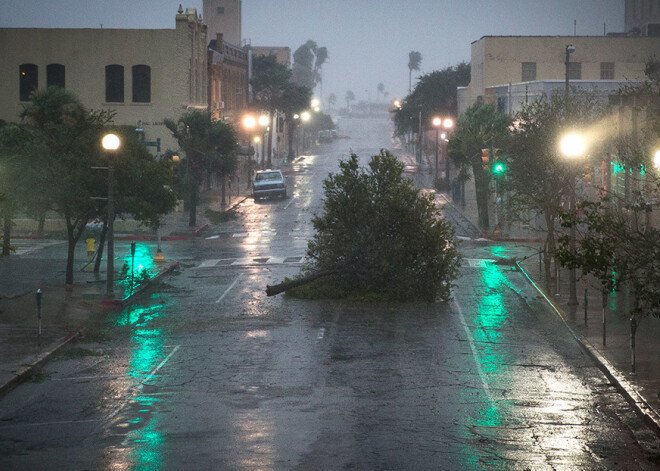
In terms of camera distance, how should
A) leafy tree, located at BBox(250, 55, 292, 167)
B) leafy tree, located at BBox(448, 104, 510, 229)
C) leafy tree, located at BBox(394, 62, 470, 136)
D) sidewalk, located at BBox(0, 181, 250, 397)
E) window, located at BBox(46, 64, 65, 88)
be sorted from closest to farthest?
1. sidewalk, located at BBox(0, 181, 250, 397)
2. leafy tree, located at BBox(448, 104, 510, 229)
3. window, located at BBox(46, 64, 65, 88)
4. leafy tree, located at BBox(250, 55, 292, 167)
5. leafy tree, located at BBox(394, 62, 470, 136)

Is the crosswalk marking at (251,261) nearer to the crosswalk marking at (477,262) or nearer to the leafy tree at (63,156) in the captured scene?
the leafy tree at (63,156)

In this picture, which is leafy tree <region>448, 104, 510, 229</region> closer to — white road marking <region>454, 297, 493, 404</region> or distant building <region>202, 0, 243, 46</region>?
white road marking <region>454, 297, 493, 404</region>

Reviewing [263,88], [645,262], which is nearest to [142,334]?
[645,262]

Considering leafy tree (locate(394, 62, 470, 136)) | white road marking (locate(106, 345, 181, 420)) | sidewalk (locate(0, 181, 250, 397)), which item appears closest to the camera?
white road marking (locate(106, 345, 181, 420))

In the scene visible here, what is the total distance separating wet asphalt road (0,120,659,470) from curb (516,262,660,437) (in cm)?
15

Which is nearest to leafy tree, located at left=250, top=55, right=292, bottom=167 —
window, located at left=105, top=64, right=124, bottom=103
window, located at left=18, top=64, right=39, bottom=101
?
window, located at left=105, top=64, right=124, bottom=103

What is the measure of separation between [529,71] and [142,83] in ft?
112

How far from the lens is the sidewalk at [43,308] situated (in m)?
17.7

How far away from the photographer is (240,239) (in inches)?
1586

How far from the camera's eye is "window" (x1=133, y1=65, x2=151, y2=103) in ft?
182

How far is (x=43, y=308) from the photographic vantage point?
2356 centimetres

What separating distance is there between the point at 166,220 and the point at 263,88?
45.3m

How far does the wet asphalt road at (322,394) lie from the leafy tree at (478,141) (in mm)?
18968

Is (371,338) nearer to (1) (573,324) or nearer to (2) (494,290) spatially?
(1) (573,324)
